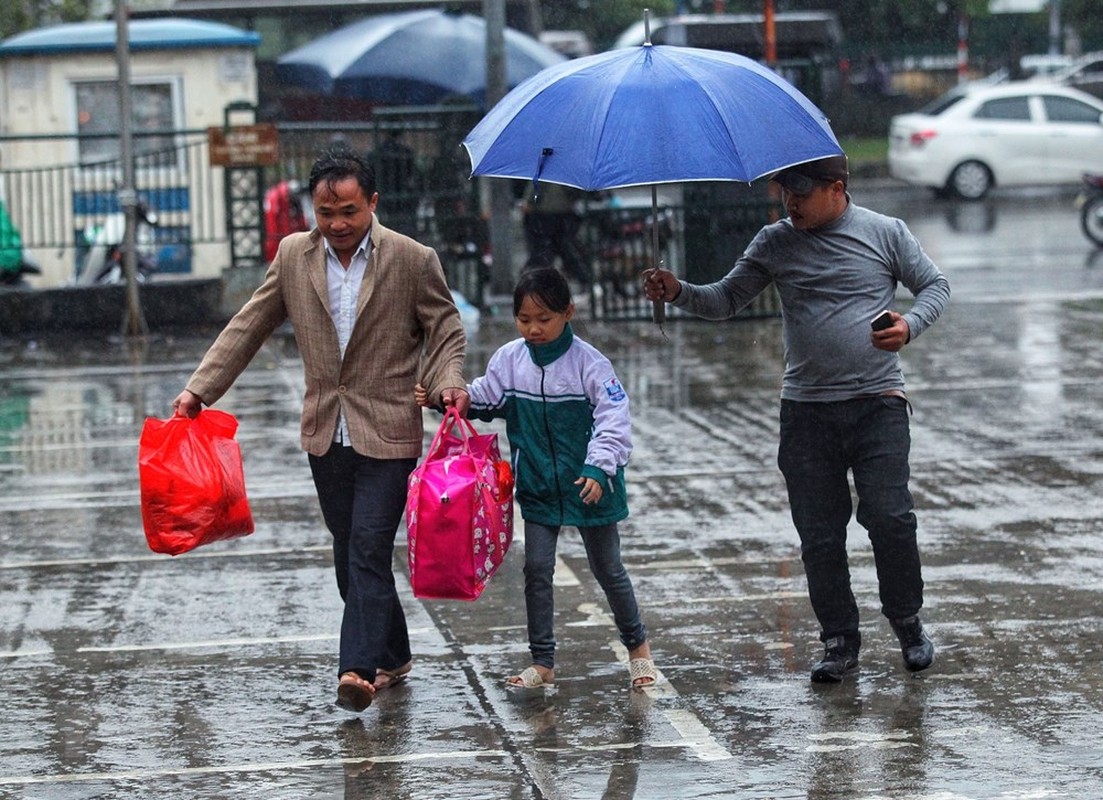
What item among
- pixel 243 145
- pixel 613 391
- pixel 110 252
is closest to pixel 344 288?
pixel 613 391

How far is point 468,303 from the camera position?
16.5 meters

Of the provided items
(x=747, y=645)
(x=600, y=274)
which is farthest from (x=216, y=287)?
(x=747, y=645)

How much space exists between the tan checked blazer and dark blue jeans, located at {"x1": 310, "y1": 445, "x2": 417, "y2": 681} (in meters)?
0.07

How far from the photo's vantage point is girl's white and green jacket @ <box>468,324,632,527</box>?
577 centimetres

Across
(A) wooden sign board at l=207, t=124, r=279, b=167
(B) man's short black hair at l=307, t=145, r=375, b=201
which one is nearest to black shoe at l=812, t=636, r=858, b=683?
(B) man's short black hair at l=307, t=145, r=375, b=201

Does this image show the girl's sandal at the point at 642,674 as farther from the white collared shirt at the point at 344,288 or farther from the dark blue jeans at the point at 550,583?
the white collared shirt at the point at 344,288

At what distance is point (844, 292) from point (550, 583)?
52.0 inches

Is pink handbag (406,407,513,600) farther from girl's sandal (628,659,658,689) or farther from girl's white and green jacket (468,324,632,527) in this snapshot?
girl's sandal (628,659,658,689)

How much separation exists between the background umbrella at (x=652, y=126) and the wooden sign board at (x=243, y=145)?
35.3 ft

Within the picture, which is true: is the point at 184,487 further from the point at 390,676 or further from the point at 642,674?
the point at 642,674

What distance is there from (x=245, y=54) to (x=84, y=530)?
10859 millimetres

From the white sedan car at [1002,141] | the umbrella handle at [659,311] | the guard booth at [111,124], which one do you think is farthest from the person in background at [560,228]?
the white sedan car at [1002,141]

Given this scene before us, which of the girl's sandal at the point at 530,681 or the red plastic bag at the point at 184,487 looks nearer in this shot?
the red plastic bag at the point at 184,487

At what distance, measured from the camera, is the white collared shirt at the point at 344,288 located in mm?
5723
